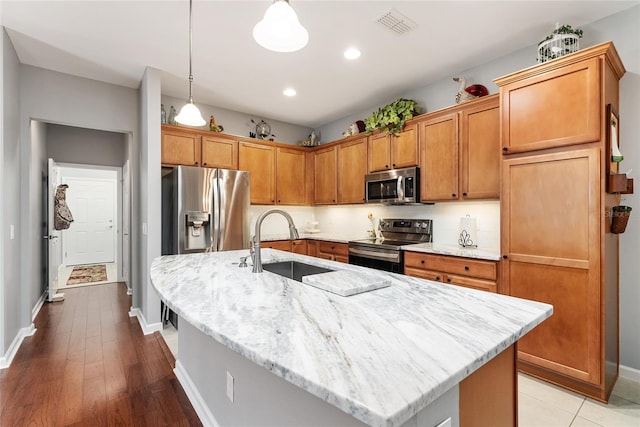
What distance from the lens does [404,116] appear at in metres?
3.62

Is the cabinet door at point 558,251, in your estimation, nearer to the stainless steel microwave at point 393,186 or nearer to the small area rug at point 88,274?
the stainless steel microwave at point 393,186

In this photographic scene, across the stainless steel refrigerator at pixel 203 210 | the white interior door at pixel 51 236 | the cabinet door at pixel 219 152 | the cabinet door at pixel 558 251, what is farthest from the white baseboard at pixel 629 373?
the white interior door at pixel 51 236

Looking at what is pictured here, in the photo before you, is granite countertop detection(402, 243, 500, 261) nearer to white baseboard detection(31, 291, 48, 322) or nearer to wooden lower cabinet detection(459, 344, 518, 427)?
wooden lower cabinet detection(459, 344, 518, 427)

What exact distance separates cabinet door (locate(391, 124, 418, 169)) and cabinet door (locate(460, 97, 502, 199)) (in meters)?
0.56

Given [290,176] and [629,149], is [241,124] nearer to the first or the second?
[290,176]

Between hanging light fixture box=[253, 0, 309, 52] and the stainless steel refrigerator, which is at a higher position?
hanging light fixture box=[253, 0, 309, 52]

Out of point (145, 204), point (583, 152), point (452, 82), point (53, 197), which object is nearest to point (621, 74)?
point (583, 152)

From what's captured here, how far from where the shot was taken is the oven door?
10.9 ft

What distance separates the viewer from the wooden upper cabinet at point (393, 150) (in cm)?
359

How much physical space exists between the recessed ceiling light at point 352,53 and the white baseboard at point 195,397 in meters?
2.99

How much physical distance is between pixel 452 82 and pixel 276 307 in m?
3.38

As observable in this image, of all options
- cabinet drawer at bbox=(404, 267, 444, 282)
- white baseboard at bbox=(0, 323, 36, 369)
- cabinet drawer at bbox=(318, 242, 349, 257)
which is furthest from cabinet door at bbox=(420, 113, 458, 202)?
white baseboard at bbox=(0, 323, 36, 369)

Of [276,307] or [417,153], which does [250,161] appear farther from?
[276,307]

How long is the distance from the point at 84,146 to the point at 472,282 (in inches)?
220
